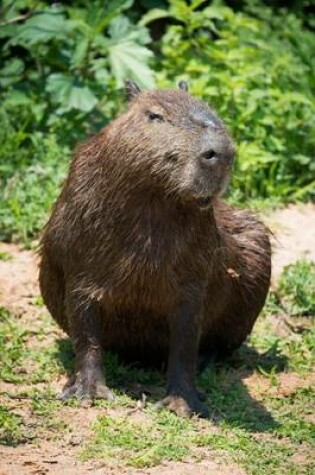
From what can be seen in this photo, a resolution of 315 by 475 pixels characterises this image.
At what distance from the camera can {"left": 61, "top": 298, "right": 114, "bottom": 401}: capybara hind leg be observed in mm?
5883

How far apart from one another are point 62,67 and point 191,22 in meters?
1.02

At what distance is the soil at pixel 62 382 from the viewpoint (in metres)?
5.05

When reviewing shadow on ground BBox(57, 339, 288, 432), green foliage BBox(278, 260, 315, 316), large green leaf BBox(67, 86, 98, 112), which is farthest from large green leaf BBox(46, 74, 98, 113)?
shadow on ground BBox(57, 339, 288, 432)

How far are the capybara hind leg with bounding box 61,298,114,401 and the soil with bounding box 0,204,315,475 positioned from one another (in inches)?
6.5

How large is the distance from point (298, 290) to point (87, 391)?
195 cm

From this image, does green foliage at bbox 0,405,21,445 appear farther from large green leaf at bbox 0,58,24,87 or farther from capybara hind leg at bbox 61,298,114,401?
large green leaf at bbox 0,58,24,87

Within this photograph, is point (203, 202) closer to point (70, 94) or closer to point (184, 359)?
point (184, 359)

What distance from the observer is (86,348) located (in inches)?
234

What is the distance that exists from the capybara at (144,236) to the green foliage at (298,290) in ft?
3.99

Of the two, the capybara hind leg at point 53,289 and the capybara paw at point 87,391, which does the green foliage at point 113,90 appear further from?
the capybara paw at point 87,391

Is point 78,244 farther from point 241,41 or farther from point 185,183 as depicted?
point 241,41

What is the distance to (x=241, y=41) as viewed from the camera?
950 centimetres

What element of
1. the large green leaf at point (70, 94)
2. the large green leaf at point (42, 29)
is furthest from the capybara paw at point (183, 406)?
the large green leaf at point (42, 29)

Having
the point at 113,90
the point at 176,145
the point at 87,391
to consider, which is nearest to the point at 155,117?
the point at 176,145
